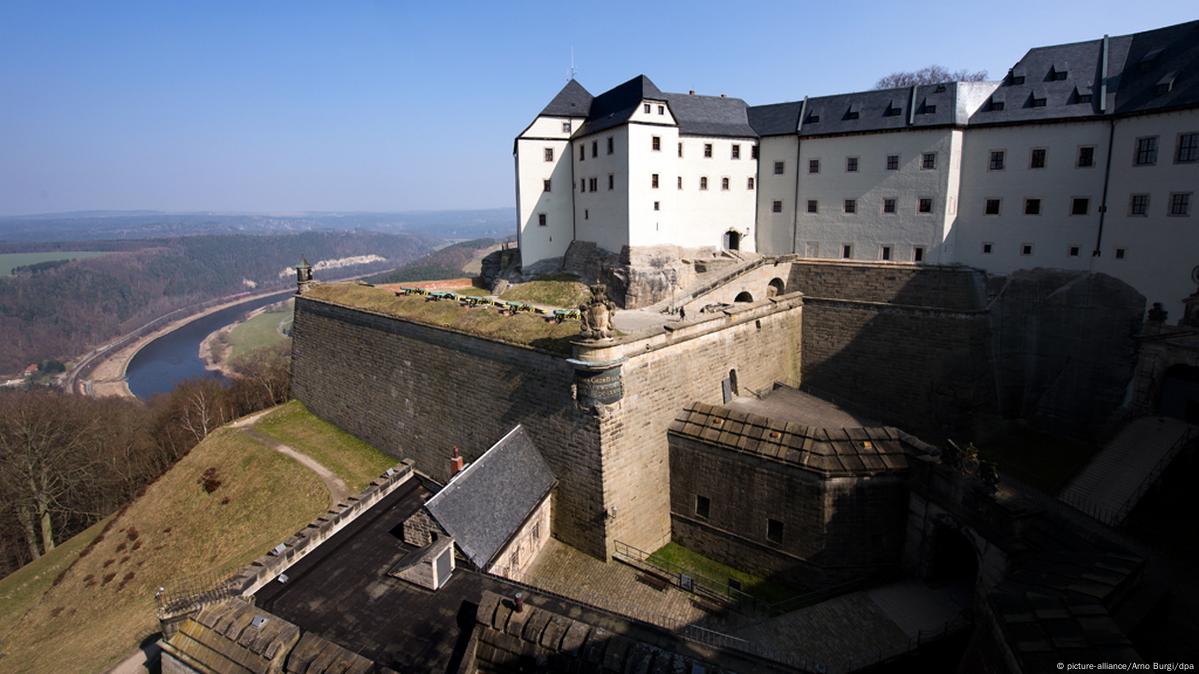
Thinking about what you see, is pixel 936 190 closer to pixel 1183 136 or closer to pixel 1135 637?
pixel 1183 136

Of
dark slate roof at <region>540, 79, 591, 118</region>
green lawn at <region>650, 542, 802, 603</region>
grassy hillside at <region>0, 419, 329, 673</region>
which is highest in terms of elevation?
dark slate roof at <region>540, 79, 591, 118</region>

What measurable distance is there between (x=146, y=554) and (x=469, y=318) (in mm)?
18842

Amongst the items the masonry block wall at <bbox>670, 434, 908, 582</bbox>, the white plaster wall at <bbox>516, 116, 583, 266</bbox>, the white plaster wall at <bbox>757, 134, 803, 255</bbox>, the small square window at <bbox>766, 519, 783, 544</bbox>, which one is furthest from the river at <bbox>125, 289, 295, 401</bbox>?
the small square window at <bbox>766, 519, 783, 544</bbox>

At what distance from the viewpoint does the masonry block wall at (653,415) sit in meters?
19.9

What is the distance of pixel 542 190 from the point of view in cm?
4159

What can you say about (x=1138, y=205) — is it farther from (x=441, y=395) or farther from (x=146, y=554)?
(x=146, y=554)

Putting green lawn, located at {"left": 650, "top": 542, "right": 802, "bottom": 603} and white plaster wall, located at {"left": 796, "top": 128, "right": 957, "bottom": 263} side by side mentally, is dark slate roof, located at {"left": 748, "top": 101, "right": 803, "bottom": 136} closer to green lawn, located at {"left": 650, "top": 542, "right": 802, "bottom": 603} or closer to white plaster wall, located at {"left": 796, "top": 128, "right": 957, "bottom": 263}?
white plaster wall, located at {"left": 796, "top": 128, "right": 957, "bottom": 263}

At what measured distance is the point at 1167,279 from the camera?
24062 mm

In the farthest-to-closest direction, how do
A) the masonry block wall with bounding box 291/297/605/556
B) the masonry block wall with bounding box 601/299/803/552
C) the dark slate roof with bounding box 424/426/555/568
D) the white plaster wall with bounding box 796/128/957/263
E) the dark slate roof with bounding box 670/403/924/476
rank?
the white plaster wall with bounding box 796/128/957/263, the masonry block wall with bounding box 291/297/605/556, the masonry block wall with bounding box 601/299/803/552, the dark slate roof with bounding box 670/403/924/476, the dark slate roof with bounding box 424/426/555/568

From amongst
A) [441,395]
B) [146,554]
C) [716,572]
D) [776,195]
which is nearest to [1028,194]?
[776,195]

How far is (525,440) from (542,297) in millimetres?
17154

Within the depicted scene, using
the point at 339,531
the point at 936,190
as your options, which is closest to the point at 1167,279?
the point at 936,190

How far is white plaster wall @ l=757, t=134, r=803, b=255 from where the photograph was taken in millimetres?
36656

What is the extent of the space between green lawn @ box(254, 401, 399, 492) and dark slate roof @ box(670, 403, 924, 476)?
53.1 ft
